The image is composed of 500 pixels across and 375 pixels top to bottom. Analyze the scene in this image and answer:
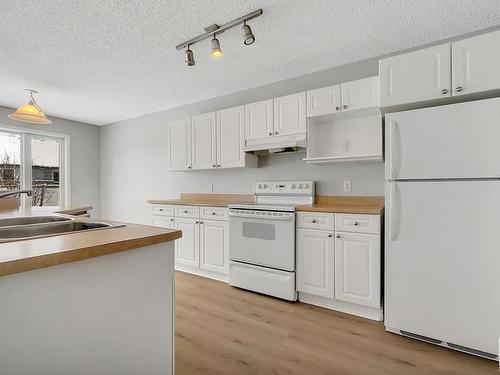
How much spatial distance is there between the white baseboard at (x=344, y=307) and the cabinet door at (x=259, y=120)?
1.79 m

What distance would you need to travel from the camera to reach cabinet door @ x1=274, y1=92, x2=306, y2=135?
2865 mm

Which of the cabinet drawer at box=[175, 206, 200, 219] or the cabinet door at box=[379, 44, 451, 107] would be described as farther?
the cabinet drawer at box=[175, 206, 200, 219]

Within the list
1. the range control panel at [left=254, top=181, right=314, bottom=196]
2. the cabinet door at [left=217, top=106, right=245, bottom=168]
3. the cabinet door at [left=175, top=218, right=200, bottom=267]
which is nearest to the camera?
the range control panel at [left=254, top=181, right=314, bottom=196]

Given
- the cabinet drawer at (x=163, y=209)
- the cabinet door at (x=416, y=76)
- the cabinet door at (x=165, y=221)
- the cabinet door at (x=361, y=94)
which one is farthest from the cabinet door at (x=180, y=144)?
the cabinet door at (x=416, y=76)

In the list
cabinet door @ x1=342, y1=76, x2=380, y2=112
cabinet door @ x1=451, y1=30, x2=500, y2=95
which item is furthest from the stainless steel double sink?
cabinet door @ x1=451, y1=30, x2=500, y2=95

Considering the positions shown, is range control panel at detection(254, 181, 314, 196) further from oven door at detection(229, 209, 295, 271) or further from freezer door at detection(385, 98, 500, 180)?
freezer door at detection(385, 98, 500, 180)

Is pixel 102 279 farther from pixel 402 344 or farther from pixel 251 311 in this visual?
pixel 402 344

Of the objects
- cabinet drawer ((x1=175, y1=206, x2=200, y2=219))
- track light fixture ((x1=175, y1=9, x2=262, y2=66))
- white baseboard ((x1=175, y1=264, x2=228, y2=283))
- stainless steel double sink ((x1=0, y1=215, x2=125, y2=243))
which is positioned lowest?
white baseboard ((x1=175, y1=264, x2=228, y2=283))

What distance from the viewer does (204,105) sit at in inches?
161

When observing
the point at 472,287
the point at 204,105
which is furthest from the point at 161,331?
the point at 204,105

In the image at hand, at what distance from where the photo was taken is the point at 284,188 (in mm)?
3236

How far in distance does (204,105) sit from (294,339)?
3.32 meters

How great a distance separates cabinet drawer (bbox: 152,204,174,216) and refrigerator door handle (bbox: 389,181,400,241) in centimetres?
270

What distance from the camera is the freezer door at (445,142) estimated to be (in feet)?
5.75
